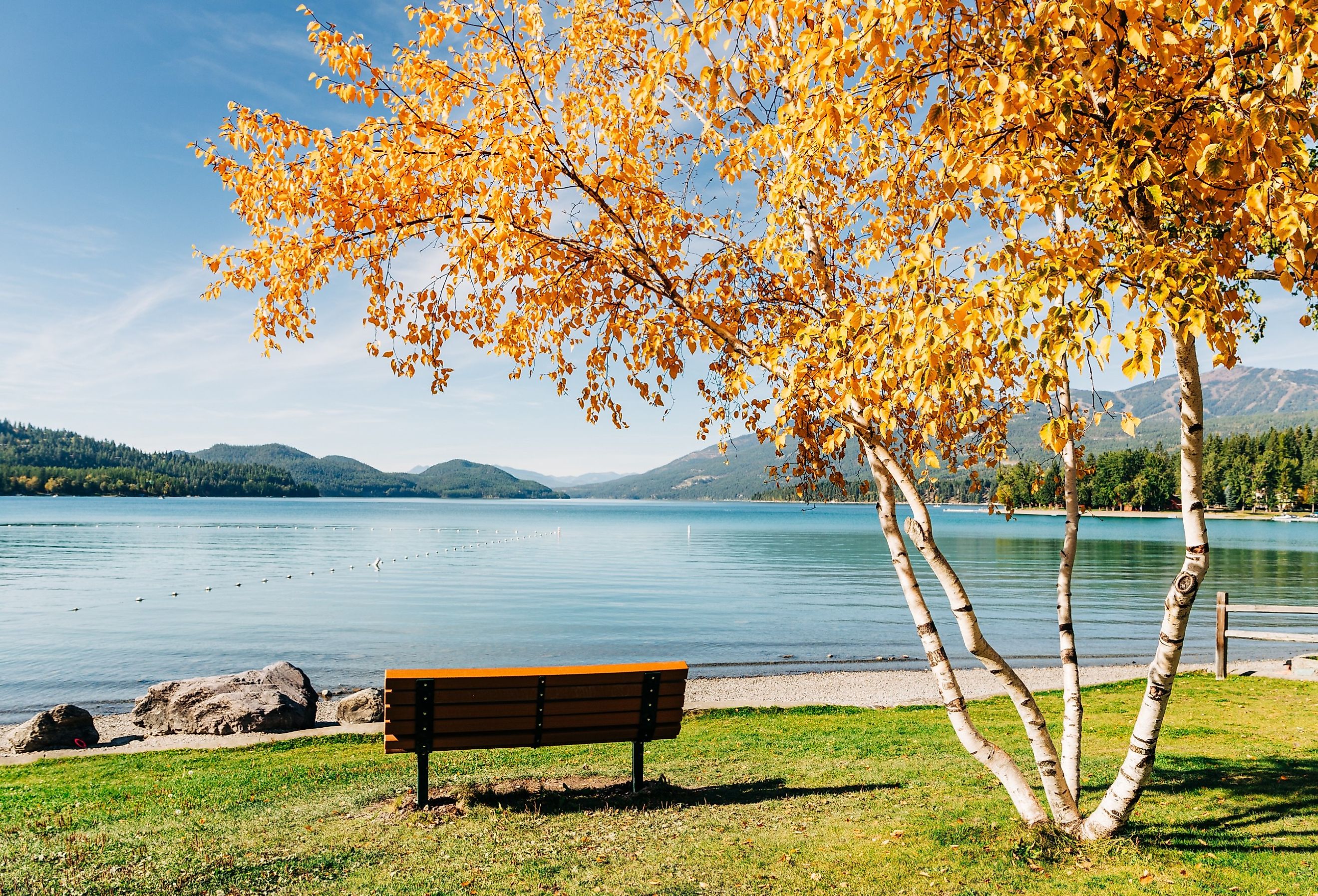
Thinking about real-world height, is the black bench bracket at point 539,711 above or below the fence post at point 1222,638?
above

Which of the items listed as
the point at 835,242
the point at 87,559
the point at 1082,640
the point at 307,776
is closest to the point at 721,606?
the point at 1082,640

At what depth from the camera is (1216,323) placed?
3258mm

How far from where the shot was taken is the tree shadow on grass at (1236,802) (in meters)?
5.63

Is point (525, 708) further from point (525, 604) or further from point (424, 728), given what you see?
point (525, 604)

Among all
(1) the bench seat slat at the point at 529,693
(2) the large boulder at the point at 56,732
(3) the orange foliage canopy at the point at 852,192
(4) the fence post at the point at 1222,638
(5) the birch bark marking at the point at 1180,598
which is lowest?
(2) the large boulder at the point at 56,732

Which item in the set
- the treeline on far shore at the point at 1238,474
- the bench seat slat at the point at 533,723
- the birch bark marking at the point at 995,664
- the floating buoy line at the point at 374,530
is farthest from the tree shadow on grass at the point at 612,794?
the treeline on far shore at the point at 1238,474

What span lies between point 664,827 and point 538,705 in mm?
1478

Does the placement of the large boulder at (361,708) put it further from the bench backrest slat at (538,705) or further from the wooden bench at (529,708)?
the bench backrest slat at (538,705)

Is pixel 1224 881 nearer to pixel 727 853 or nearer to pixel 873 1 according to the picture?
pixel 727 853

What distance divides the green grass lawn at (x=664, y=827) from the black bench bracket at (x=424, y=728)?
0.20 metres

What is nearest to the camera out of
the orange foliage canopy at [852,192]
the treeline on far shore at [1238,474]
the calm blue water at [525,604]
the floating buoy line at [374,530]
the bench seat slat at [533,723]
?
the orange foliage canopy at [852,192]

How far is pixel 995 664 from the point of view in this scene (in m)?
5.66

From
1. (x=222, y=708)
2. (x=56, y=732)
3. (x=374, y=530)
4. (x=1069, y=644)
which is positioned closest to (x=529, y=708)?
(x=1069, y=644)

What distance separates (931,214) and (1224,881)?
15.0 ft
